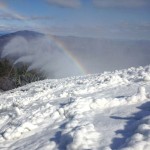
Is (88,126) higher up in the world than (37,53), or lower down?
lower down

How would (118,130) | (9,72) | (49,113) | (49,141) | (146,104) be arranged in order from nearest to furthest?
1. (118,130)
2. (49,141)
3. (146,104)
4. (49,113)
5. (9,72)

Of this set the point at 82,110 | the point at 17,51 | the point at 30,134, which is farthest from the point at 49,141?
the point at 17,51

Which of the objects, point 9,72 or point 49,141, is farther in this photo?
point 9,72

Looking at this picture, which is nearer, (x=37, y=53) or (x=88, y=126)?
(x=88, y=126)

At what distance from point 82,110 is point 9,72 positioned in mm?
85527

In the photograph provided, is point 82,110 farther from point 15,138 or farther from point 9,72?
point 9,72

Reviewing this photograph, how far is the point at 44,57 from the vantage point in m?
129

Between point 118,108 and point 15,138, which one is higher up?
point 118,108

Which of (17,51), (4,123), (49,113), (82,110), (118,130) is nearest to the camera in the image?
(118,130)

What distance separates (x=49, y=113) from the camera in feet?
23.8

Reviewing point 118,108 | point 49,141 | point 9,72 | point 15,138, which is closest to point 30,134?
point 15,138

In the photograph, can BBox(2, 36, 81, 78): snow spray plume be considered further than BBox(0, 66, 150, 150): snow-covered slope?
Yes

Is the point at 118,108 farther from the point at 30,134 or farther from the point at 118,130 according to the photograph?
the point at 30,134

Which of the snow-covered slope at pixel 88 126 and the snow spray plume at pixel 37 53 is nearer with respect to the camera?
the snow-covered slope at pixel 88 126
